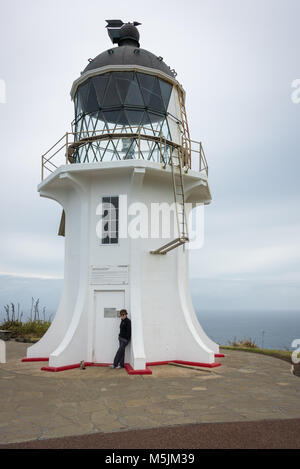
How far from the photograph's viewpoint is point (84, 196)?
1272 cm

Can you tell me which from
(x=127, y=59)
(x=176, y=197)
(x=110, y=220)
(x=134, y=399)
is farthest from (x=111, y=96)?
(x=134, y=399)

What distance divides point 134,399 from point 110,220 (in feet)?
18.9

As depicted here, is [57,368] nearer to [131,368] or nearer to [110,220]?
[131,368]

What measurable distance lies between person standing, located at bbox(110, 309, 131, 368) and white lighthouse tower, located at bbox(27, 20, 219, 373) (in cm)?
19

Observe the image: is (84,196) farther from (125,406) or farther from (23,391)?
(125,406)

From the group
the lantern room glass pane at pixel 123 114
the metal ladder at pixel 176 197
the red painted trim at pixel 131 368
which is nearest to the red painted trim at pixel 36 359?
the red painted trim at pixel 131 368

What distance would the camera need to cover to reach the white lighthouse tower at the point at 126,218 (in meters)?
12.0

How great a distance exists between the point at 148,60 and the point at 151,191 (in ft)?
13.9

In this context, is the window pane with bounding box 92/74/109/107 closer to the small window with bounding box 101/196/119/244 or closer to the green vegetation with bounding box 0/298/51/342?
the small window with bounding box 101/196/119/244

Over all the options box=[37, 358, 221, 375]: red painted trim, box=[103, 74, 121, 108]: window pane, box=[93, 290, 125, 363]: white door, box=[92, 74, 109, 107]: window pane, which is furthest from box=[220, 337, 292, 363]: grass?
box=[92, 74, 109, 107]: window pane

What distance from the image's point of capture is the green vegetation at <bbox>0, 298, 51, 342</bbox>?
60.8 ft

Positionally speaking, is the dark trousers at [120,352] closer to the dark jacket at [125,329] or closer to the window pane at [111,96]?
the dark jacket at [125,329]

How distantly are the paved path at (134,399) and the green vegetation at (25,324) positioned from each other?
21.4 ft
